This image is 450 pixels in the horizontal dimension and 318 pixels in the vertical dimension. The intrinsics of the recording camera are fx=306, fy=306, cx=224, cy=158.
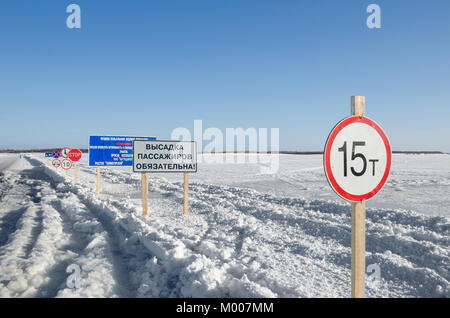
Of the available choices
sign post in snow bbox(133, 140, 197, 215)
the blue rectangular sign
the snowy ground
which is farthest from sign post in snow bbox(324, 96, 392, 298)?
the blue rectangular sign

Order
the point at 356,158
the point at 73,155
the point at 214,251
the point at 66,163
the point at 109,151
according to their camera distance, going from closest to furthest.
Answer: the point at 356,158, the point at 214,251, the point at 109,151, the point at 73,155, the point at 66,163

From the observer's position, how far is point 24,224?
646 cm

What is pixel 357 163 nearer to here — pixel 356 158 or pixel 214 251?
pixel 356 158

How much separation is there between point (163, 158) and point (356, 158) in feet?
20.5

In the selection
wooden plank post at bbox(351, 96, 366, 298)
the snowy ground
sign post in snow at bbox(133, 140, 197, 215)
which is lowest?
the snowy ground

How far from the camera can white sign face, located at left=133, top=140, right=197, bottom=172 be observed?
7.87m

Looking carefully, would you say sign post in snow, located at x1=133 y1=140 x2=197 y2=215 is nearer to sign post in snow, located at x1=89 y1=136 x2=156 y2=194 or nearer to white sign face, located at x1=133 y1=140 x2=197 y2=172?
white sign face, located at x1=133 y1=140 x2=197 y2=172

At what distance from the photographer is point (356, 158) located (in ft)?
8.05

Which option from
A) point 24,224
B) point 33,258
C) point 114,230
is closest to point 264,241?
point 114,230

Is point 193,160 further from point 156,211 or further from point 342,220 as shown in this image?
point 342,220

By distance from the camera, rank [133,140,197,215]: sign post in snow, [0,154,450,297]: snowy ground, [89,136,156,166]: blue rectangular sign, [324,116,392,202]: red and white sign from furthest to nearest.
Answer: [89,136,156,166]: blue rectangular sign → [133,140,197,215]: sign post in snow → [0,154,450,297]: snowy ground → [324,116,392,202]: red and white sign

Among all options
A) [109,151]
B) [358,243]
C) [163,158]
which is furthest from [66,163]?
[358,243]

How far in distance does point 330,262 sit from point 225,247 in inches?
63.7

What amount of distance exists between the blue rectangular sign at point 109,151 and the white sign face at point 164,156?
2744mm
